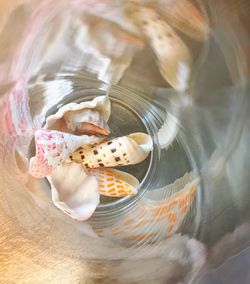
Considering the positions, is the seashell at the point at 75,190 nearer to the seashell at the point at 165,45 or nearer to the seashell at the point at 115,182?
the seashell at the point at 115,182

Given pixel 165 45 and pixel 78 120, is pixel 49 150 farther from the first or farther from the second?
pixel 165 45

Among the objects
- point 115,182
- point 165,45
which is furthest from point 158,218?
point 165,45

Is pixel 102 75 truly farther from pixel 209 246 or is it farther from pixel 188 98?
pixel 209 246

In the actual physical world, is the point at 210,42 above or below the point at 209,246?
above

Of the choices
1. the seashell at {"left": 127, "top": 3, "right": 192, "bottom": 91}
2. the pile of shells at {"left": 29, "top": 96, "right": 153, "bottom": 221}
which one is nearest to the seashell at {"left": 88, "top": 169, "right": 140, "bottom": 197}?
the pile of shells at {"left": 29, "top": 96, "right": 153, "bottom": 221}

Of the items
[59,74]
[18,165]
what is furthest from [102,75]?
[18,165]

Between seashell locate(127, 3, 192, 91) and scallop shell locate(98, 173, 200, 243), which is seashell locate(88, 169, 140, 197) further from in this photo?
seashell locate(127, 3, 192, 91)

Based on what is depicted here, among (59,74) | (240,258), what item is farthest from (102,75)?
(240,258)

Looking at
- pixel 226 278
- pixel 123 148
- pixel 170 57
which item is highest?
pixel 170 57
